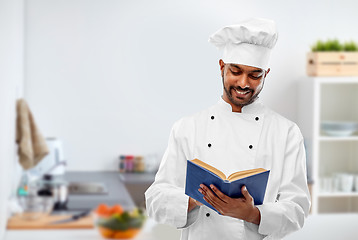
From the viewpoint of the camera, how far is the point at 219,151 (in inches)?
48.1

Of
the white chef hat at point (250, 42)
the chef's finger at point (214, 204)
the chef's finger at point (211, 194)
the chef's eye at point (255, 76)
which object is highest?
the white chef hat at point (250, 42)

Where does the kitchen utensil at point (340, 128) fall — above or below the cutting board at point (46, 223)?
above

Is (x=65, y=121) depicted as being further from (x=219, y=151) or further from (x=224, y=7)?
(x=219, y=151)

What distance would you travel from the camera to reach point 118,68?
389 cm

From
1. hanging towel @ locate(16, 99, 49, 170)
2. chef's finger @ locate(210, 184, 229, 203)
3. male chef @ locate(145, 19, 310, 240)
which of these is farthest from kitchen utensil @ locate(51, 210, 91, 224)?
chef's finger @ locate(210, 184, 229, 203)

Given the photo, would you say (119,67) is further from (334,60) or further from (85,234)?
(85,234)

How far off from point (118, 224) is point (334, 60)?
251cm

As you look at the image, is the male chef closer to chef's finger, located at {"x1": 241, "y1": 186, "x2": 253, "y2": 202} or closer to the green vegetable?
chef's finger, located at {"x1": 241, "y1": 186, "x2": 253, "y2": 202}

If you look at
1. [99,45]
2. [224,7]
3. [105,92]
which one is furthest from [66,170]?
[224,7]

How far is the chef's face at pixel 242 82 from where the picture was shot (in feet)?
3.80

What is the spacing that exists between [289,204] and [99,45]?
2.89 metres

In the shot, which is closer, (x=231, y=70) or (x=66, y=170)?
(x=231, y=70)

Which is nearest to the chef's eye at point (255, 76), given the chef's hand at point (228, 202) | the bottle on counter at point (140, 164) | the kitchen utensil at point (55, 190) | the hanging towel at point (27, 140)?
the chef's hand at point (228, 202)

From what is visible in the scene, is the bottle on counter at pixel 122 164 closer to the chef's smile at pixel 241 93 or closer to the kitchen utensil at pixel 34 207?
the kitchen utensil at pixel 34 207
